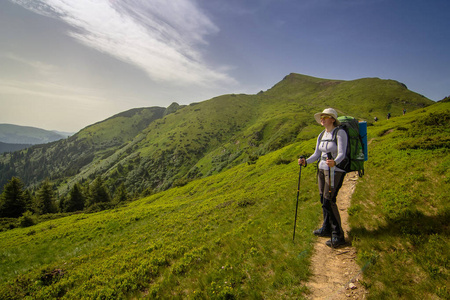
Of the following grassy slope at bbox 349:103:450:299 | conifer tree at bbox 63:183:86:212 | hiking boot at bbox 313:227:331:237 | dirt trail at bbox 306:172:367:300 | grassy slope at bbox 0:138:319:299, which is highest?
grassy slope at bbox 349:103:450:299

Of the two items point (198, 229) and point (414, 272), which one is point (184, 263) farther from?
point (414, 272)

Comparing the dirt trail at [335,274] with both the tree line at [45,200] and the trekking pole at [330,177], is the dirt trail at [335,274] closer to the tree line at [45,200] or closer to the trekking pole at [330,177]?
the trekking pole at [330,177]

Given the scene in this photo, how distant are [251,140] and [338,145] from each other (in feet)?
441

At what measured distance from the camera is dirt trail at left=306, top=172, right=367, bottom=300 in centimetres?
489

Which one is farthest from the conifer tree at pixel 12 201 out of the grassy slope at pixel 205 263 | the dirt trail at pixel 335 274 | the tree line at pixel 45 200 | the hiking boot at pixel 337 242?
the hiking boot at pixel 337 242

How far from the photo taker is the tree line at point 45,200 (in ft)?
176

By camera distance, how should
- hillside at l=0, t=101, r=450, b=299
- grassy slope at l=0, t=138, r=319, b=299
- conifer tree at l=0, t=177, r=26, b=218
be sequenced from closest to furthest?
hillside at l=0, t=101, r=450, b=299
grassy slope at l=0, t=138, r=319, b=299
conifer tree at l=0, t=177, r=26, b=218

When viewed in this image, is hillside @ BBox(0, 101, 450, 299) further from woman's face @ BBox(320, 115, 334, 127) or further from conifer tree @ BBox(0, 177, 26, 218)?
conifer tree @ BBox(0, 177, 26, 218)

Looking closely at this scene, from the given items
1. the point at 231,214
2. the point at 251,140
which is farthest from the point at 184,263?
the point at 251,140

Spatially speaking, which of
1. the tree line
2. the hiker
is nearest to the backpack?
the hiker

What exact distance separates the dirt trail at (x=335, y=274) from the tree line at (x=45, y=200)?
2040 inches

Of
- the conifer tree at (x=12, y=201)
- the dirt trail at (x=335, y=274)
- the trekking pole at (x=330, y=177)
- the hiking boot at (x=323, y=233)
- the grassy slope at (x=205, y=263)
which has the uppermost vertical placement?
the trekking pole at (x=330, y=177)

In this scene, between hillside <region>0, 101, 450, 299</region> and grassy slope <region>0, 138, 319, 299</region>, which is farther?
grassy slope <region>0, 138, 319, 299</region>

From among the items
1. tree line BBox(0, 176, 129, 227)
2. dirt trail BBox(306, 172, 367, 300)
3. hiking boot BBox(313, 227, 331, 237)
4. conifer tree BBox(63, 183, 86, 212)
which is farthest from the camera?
conifer tree BBox(63, 183, 86, 212)
